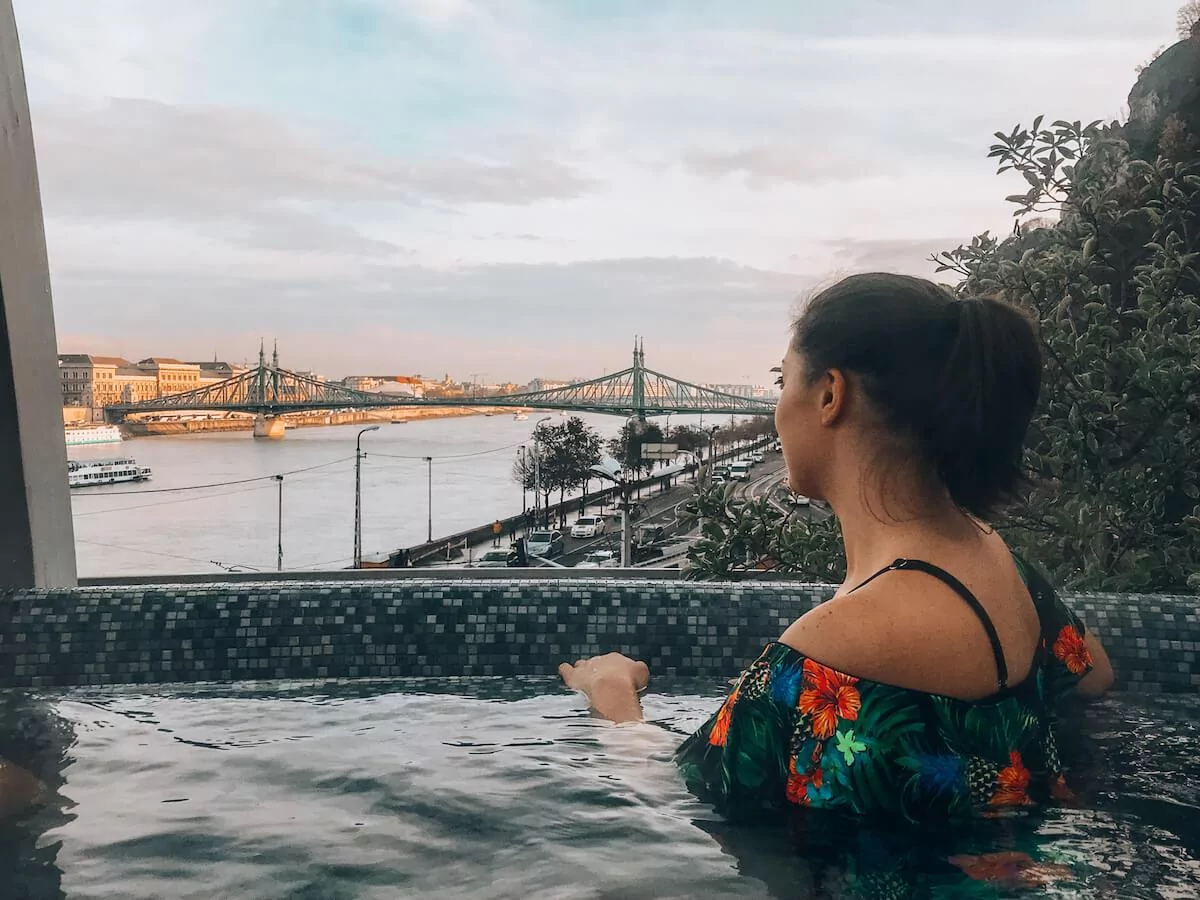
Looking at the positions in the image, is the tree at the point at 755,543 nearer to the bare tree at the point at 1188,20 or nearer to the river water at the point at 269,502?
the bare tree at the point at 1188,20

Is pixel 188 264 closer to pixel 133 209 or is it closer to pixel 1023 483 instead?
pixel 133 209

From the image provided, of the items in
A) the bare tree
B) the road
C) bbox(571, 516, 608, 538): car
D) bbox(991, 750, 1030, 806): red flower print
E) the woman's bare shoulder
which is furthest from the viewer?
bbox(571, 516, 608, 538): car

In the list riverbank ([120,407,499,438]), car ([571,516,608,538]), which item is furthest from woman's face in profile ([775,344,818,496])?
riverbank ([120,407,499,438])

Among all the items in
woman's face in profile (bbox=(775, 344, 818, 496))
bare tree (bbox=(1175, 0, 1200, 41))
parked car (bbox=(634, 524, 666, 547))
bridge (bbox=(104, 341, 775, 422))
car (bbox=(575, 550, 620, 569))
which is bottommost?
car (bbox=(575, 550, 620, 569))

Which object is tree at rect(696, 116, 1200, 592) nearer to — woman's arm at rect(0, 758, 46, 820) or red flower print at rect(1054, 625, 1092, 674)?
red flower print at rect(1054, 625, 1092, 674)

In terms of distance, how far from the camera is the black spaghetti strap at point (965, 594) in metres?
1.04

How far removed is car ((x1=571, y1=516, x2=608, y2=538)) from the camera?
34.3m

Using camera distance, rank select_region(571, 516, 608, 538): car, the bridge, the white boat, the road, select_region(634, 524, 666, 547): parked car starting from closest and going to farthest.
A: select_region(634, 524, 666, 547): parked car, the road, the bridge, the white boat, select_region(571, 516, 608, 538): car

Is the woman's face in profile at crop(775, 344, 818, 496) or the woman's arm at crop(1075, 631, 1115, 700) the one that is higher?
the woman's face in profile at crop(775, 344, 818, 496)

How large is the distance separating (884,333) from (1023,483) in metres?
0.28

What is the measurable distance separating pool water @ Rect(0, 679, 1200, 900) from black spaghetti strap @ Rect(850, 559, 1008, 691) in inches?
9.5

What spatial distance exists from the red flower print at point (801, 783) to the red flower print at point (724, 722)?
0.30 feet

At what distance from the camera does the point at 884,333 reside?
1.07 meters

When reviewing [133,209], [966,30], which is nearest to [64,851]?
[966,30]
